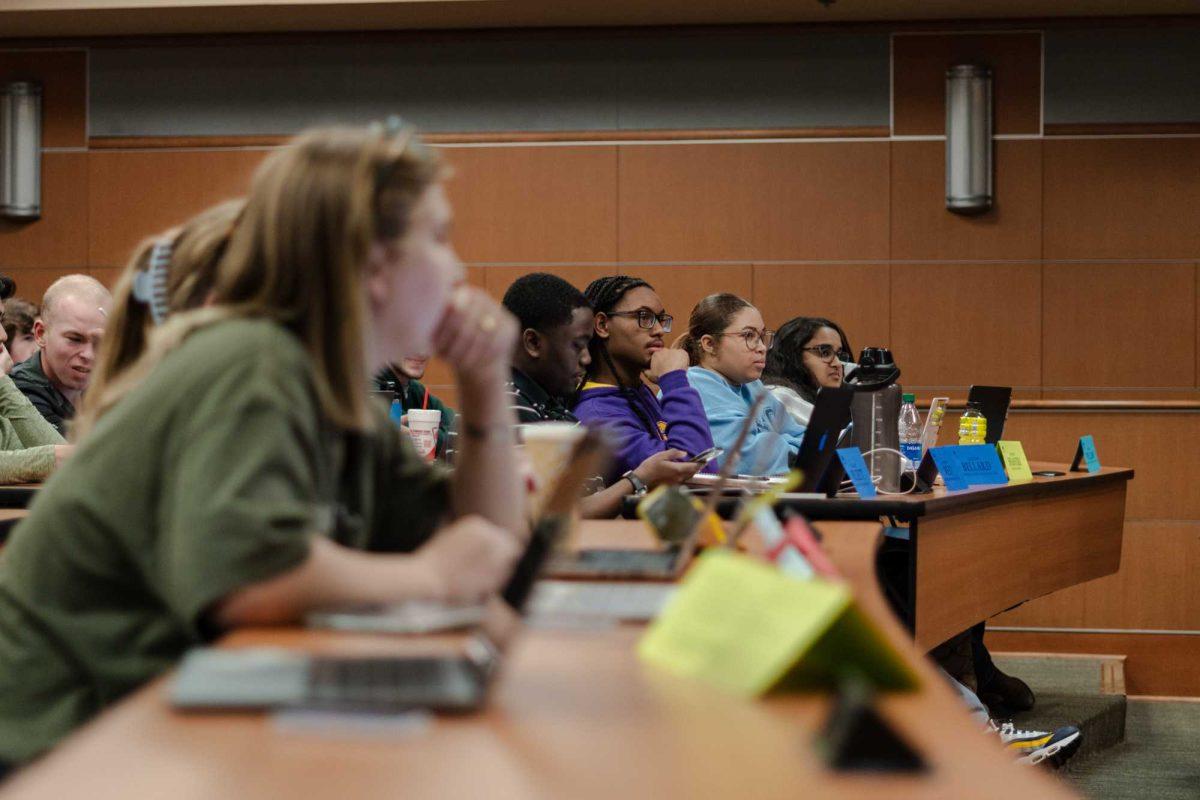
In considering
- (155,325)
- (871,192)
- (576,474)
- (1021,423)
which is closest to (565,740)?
(576,474)

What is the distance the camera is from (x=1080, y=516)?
13.7ft

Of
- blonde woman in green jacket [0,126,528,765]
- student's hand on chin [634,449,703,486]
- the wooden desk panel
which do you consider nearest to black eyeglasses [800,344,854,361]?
the wooden desk panel

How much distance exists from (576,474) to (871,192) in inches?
218

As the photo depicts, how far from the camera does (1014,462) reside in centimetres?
394

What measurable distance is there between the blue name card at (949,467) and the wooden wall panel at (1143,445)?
2658 millimetres

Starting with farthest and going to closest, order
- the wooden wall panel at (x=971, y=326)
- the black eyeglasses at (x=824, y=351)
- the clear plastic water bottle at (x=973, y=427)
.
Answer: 1. the wooden wall panel at (x=971, y=326)
2. the black eyeglasses at (x=824, y=351)
3. the clear plastic water bottle at (x=973, y=427)

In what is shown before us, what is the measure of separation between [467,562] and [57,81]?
651 centimetres

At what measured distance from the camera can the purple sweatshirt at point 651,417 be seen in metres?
3.44

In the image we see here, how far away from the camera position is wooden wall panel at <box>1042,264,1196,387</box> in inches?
252

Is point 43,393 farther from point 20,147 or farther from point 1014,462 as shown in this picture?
point 20,147

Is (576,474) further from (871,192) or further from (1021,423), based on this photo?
(871,192)

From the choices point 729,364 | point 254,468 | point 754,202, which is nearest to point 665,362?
point 729,364

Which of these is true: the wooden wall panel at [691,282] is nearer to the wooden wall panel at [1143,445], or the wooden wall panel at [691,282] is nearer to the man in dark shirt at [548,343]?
the wooden wall panel at [1143,445]

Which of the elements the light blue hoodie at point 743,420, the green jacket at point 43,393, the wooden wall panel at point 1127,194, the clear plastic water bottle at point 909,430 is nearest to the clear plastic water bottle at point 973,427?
the clear plastic water bottle at point 909,430
